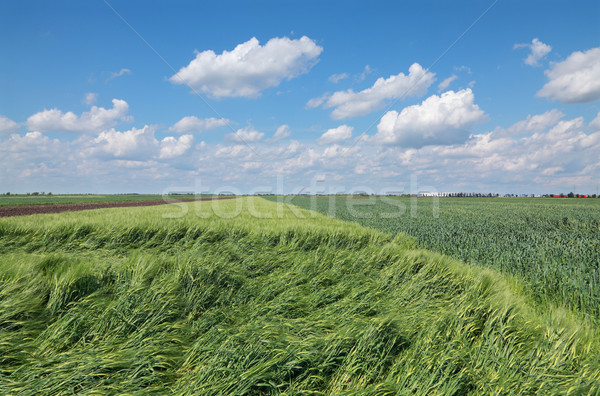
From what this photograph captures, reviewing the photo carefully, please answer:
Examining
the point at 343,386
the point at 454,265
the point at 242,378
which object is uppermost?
the point at 454,265

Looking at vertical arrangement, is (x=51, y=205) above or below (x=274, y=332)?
above

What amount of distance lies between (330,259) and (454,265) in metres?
2.75

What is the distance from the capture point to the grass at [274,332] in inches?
118

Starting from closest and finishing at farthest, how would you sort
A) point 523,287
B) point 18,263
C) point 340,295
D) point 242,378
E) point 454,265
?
1. point 242,378
2. point 18,263
3. point 340,295
4. point 523,287
5. point 454,265

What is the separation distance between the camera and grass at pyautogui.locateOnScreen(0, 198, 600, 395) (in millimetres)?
2986

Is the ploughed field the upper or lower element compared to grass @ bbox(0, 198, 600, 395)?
upper

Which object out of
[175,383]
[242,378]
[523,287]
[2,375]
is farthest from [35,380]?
[523,287]

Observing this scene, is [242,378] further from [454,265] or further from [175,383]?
[454,265]

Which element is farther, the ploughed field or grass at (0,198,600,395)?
the ploughed field

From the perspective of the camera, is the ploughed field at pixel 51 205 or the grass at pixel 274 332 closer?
the grass at pixel 274 332

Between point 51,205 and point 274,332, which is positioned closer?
point 274,332

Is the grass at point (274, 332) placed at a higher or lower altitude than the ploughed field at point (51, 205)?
lower

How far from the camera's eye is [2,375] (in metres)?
2.99

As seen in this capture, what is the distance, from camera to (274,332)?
3.71m
